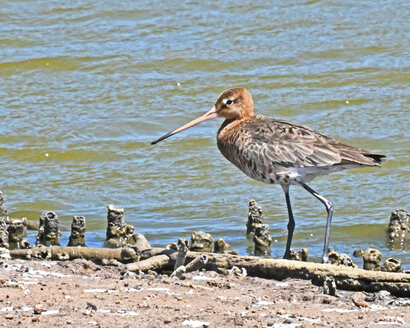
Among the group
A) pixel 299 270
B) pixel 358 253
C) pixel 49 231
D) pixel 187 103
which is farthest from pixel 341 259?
pixel 187 103

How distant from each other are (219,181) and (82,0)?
347 inches

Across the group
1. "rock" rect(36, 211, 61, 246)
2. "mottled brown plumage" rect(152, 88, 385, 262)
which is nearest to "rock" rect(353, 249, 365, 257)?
"mottled brown plumage" rect(152, 88, 385, 262)

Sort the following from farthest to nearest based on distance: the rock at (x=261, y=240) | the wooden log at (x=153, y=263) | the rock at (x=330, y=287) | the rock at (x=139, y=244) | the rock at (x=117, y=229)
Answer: the rock at (x=117, y=229)
the rock at (x=261, y=240)
the rock at (x=139, y=244)
the wooden log at (x=153, y=263)
the rock at (x=330, y=287)

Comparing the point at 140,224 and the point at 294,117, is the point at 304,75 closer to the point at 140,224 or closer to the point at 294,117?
the point at 294,117

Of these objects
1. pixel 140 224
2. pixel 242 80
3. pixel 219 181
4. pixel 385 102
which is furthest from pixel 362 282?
pixel 242 80

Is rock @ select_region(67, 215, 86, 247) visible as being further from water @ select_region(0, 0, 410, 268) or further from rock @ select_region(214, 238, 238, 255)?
rock @ select_region(214, 238, 238, 255)

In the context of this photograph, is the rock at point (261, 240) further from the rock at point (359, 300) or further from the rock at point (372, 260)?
the rock at point (359, 300)

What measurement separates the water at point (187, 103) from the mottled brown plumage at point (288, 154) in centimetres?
68

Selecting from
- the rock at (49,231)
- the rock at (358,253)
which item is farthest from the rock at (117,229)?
the rock at (358,253)

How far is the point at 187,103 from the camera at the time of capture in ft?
45.6

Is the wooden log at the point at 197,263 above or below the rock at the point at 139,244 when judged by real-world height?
above

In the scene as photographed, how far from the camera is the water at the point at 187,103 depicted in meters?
10.1

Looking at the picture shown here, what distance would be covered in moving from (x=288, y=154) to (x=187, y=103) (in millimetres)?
5438

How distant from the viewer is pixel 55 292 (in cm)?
633
